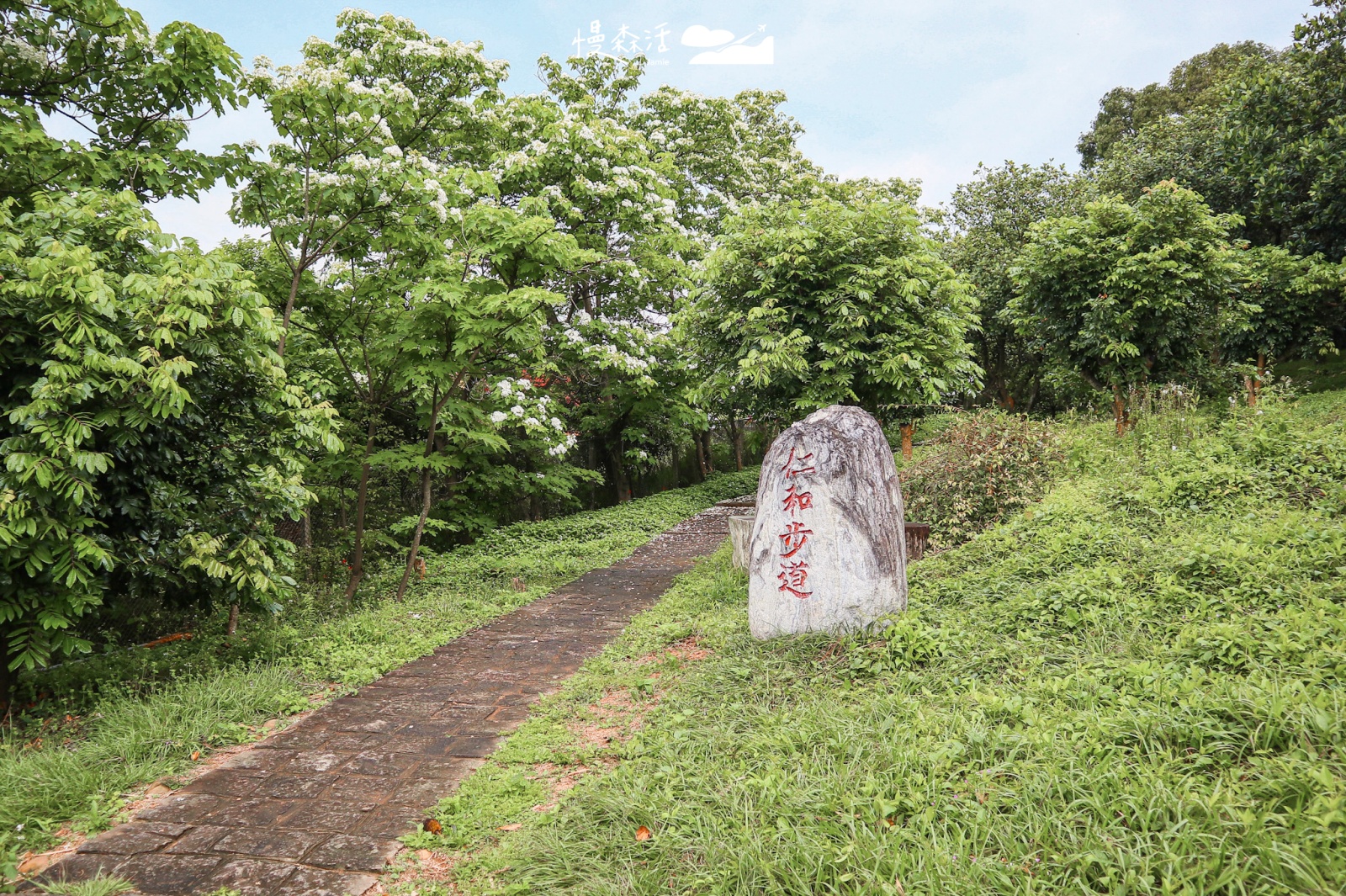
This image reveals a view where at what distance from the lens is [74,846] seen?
2871 millimetres

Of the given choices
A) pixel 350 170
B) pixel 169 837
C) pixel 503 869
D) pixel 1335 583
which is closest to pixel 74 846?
pixel 169 837

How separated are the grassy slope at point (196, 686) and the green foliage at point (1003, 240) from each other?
1535 cm

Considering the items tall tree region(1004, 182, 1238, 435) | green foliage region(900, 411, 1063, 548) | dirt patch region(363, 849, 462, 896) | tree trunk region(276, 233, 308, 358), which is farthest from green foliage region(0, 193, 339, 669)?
tall tree region(1004, 182, 1238, 435)

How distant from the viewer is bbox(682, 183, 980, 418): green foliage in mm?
7648

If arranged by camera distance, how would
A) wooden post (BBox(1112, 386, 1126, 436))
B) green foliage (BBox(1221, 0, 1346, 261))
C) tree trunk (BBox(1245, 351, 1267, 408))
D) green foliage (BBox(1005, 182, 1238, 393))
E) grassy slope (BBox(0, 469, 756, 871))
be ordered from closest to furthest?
1. grassy slope (BBox(0, 469, 756, 871))
2. tree trunk (BBox(1245, 351, 1267, 408))
3. wooden post (BBox(1112, 386, 1126, 436))
4. green foliage (BBox(1005, 182, 1238, 393))
5. green foliage (BBox(1221, 0, 1346, 261))

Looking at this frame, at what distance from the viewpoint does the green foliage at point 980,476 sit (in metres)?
6.68

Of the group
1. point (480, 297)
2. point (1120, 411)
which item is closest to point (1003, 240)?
point (1120, 411)

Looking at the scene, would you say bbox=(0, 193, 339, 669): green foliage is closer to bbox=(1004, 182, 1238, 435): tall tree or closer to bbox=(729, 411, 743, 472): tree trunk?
bbox=(1004, 182, 1238, 435): tall tree

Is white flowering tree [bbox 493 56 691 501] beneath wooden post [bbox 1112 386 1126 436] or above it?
above

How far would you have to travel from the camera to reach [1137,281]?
30.9 feet

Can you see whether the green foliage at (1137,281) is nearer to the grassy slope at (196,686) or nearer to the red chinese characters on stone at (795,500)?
the red chinese characters on stone at (795,500)

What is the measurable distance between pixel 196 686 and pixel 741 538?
4611mm

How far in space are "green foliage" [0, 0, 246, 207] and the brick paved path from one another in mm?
3998

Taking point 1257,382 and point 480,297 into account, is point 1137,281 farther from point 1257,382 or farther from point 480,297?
point 480,297
